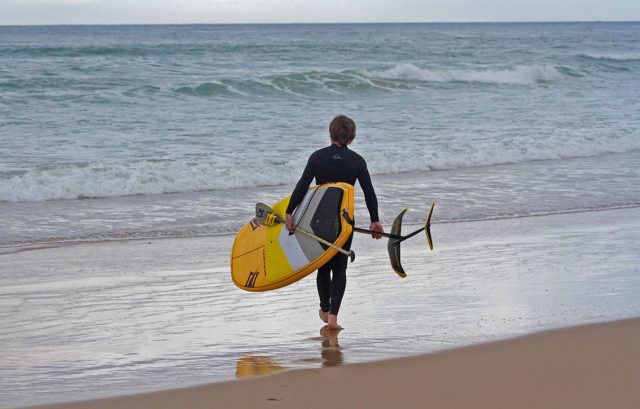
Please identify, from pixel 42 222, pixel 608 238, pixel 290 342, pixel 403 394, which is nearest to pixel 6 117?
pixel 42 222

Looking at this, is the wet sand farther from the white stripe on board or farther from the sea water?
the white stripe on board

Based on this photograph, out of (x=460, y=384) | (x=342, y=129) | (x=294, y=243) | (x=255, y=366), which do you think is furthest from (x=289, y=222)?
(x=460, y=384)

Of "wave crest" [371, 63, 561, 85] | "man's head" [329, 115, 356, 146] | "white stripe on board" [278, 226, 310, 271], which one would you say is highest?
"man's head" [329, 115, 356, 146]

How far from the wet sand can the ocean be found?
457cm

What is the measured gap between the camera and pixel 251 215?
975 cm

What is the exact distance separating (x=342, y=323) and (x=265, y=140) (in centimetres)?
1049

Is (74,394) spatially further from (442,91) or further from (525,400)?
(442,91)

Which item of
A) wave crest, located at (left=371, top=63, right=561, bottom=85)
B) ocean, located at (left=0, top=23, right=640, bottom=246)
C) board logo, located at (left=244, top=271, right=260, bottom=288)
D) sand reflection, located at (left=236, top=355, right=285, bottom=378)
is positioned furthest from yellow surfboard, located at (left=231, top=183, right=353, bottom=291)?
wave crest, located at (left=371, top=63, right=561, bottom=85)

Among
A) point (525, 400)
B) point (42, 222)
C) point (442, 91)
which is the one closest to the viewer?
point (525, 400)

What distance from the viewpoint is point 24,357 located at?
4.78 m

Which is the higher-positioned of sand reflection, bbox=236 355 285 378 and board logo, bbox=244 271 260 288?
board logo, bbox=244 271 260 288

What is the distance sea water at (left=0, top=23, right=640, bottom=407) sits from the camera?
5.04 metres

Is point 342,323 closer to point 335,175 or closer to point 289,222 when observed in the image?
point 289,222

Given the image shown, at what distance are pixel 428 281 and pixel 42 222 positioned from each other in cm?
455
